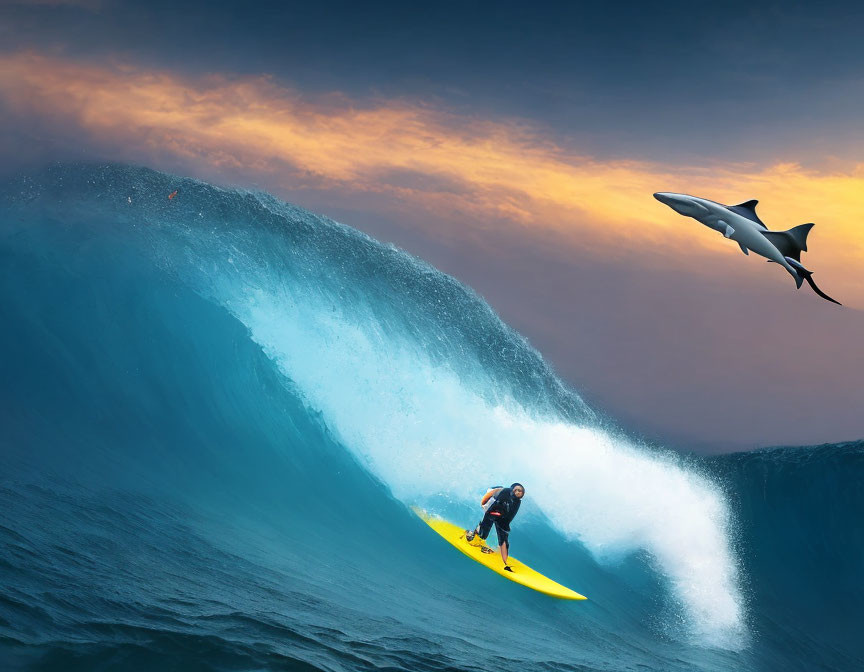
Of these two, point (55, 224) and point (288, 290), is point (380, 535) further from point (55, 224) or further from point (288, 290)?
point (55, 224)

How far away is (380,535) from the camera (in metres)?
9.00

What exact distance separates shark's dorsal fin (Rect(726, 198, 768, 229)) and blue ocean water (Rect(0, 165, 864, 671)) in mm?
3733

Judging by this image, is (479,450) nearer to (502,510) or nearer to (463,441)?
(463,441)

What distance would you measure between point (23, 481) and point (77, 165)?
35.4 feet

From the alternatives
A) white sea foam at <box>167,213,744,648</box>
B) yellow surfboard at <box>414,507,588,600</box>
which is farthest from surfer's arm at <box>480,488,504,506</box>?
white sea foam at <box>167,213,744,648</box>

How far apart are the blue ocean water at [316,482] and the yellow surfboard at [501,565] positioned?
0.16 metres

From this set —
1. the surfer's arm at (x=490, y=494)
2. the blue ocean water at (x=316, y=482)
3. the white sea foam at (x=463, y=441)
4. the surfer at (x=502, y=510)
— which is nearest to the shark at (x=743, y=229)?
the blue ocean water at (x=316, y=482)

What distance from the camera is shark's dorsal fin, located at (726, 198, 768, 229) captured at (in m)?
3.44

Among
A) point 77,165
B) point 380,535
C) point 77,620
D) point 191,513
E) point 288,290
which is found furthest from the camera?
point 77,165

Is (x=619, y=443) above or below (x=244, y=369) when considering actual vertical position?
above

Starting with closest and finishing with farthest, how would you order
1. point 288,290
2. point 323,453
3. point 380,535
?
point 380,535 → point 323,453 → point 288,290

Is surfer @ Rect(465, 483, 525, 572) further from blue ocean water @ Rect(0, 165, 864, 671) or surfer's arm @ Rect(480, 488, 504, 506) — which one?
blue ocean water @ Rect(0, 165, 864, 671)

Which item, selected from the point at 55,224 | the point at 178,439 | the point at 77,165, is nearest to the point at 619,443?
the point at 178,439

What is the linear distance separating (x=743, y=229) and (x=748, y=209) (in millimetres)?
275
